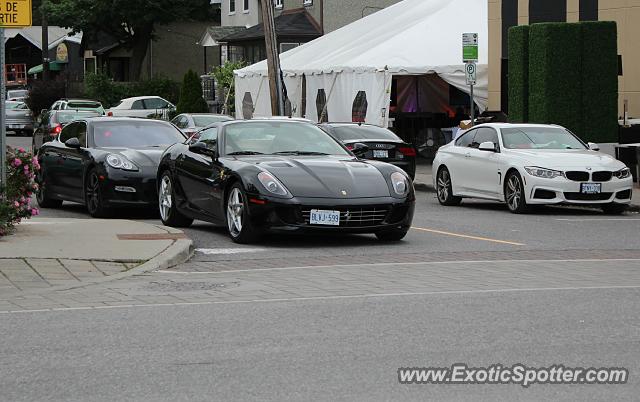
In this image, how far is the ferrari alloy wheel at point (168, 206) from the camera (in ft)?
54.0

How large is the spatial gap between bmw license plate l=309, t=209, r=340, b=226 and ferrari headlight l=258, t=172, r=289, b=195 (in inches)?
14.9

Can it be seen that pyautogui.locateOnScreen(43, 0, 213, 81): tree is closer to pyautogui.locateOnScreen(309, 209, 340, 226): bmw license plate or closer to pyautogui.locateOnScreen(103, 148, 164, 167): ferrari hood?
pyautogui.locateOnScreen(103, 148, 164, 167): ferrari hood

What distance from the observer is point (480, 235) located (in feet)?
52.0

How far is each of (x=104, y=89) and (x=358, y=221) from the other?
55.3 m

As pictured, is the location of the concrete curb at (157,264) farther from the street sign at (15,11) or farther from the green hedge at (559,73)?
the green hedge at (559,73)

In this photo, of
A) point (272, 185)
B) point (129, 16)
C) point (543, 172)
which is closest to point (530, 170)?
point (543, 172)

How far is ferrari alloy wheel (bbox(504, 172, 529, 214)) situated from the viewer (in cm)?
1952

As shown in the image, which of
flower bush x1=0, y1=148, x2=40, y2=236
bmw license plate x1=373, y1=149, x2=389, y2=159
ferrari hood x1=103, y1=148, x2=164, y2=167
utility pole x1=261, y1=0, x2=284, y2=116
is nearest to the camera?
flower bush x1=0, y1=148, x2=40, y2=236

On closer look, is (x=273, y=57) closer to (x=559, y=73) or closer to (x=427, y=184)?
(x=427, y=184)

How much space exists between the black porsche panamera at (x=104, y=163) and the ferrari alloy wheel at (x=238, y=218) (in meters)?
3.68

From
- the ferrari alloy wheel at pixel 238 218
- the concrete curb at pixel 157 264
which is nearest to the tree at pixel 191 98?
the ferrari alloy wheel at pixel 238 218

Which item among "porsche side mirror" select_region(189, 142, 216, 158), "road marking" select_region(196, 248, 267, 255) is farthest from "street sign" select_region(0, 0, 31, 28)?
"road marking" select_region(196, 248, 267, 255)

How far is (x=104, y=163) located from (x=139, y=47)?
58.3 m

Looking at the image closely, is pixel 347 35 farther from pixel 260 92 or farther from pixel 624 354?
pixel 624 354
